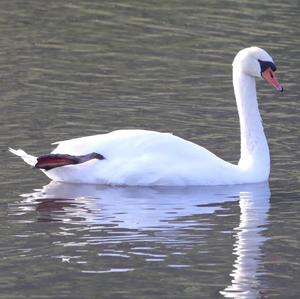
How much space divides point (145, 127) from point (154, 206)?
258cm

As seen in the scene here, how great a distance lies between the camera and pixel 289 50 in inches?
687

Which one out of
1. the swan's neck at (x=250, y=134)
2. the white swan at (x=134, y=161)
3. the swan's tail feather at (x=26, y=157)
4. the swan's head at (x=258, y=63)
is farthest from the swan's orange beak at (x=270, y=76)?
the swan's tail feather at (x=26, y=157)

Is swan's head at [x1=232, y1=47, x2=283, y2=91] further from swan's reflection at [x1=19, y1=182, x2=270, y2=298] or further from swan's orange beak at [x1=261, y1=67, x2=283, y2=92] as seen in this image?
swan's reflection at [x1=19, y1=182, x2=270, y2=298]

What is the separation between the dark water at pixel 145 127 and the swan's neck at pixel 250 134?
0.17 m

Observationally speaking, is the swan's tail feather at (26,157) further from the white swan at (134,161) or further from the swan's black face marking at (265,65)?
the swan's black face marking at (265,65)

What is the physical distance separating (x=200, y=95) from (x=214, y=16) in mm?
4678

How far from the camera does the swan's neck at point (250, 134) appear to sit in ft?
40.2

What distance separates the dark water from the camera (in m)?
9.12

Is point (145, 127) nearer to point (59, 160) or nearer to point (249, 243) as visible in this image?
point (59, 160)

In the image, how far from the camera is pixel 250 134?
12.6m

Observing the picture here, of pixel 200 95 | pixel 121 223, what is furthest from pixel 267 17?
pixel 121 223

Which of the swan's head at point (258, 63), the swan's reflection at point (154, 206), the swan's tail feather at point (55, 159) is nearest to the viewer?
the swan's reflection at point (154, 206)

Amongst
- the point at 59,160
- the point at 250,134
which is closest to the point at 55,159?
the point at 59,160

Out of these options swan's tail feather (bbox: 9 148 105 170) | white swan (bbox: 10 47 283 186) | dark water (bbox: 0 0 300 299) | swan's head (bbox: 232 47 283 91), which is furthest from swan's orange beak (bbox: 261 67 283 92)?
swan's tail feather (bbox: 9 148 105 170)
